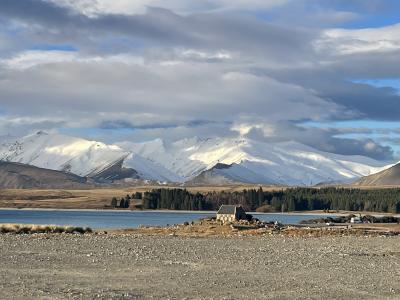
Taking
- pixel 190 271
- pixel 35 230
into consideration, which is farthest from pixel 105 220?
pixel 190 271

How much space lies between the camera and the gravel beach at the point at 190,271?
1060 inches

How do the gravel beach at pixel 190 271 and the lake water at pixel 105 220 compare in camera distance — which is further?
the lake water at pixel 105 220

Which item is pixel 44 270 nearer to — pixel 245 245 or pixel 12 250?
pixel 12 250

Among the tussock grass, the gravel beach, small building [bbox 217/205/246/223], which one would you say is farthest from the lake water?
the gravel beach

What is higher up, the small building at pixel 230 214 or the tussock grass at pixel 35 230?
the small building at pixel 230 214

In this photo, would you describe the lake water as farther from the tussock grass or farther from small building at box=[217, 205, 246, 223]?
the tussock grass

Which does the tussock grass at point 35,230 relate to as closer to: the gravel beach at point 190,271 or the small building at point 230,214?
the gravel beach at point 190,271

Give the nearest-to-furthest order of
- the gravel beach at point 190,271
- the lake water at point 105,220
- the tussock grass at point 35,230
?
1. the gravel beach at point 190,271
2. the tussock grass at point 35,230
3. the lake water at point 105,220

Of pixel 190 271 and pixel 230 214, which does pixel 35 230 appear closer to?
pixel 190 271

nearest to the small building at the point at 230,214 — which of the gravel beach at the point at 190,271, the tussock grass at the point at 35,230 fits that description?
the tussock grass at the point at 35,230

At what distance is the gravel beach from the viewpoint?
26922 millimetres

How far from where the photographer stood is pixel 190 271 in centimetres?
3366

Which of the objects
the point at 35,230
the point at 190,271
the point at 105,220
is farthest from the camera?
the point at 105,220

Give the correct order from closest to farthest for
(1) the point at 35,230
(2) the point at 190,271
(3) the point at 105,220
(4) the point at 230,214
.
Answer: (2) the point at 190,271
(1) the point at 35,230
(4) the point at 230,214
(3) the point at 105,220
